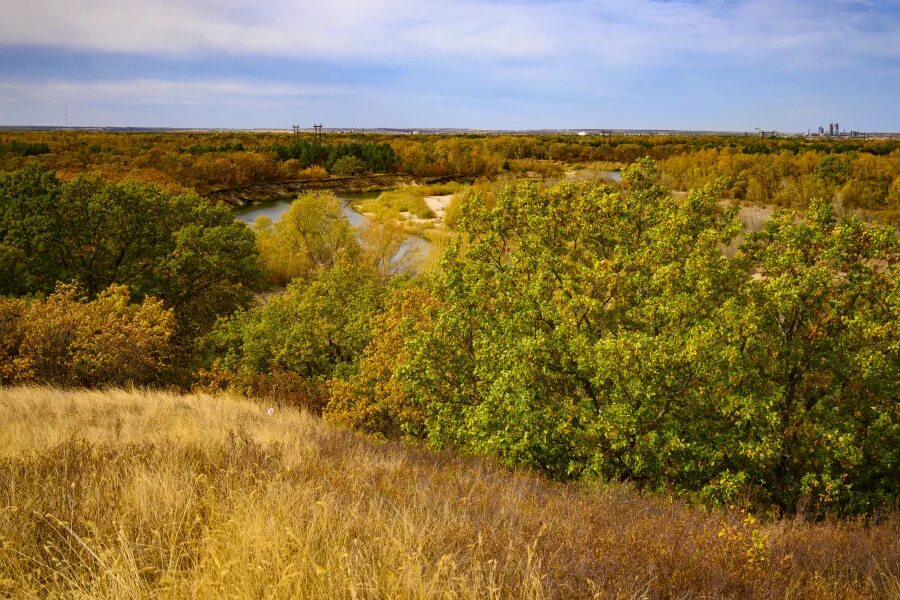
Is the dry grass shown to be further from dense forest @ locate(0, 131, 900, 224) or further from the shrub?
dense forest @ locate(0, 131, 900, 224)

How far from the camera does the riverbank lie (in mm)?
75938

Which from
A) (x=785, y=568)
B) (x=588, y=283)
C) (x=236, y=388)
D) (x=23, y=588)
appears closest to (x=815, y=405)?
(x=588, y=283)

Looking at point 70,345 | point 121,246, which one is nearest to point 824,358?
point 70,345

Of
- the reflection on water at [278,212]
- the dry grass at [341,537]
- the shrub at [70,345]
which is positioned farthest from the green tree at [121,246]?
the dry grass at [341,537]

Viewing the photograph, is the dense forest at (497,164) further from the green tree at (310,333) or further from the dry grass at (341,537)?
A: the dry grass at (341,537)

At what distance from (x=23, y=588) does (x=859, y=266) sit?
12832mm

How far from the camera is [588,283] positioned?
38.9 feet

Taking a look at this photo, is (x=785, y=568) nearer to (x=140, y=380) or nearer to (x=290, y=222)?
(x=140, y=380)

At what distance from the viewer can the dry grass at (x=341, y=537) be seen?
3.80 m

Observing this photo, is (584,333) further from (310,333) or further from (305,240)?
(305,240)

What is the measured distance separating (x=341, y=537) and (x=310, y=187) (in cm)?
8943

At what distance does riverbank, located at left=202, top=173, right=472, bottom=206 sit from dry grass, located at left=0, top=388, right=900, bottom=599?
64.3 metres

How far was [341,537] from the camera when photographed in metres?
4.29

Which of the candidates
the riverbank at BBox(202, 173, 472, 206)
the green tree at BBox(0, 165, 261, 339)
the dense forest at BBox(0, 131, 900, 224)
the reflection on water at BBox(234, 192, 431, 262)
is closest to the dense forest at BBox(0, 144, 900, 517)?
the green tree at BBox(0, 165, 261, 339)
